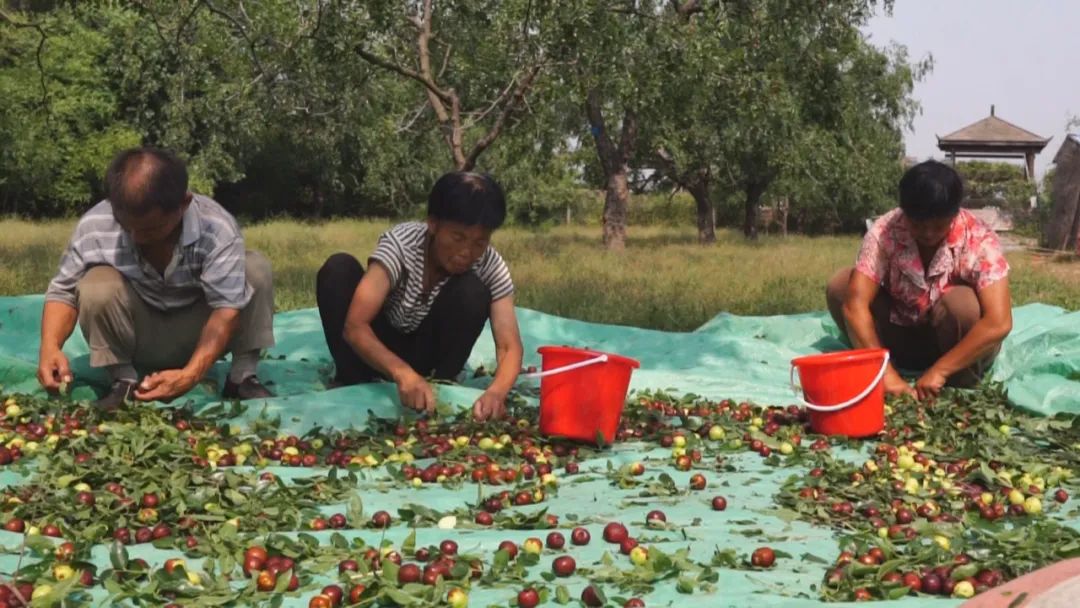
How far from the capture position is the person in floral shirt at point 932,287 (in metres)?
5.01

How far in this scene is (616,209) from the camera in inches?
802

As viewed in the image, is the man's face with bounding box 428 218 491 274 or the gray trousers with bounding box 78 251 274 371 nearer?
the man's face with bounding box 428 218 491 274

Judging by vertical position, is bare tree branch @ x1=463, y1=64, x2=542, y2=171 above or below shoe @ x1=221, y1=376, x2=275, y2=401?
above

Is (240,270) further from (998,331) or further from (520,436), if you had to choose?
(998,331)

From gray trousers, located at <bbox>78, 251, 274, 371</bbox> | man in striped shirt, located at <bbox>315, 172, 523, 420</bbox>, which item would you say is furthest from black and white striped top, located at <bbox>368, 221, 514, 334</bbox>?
gray trousers, located at <bbox>78, 251, 274, 371</bbox>

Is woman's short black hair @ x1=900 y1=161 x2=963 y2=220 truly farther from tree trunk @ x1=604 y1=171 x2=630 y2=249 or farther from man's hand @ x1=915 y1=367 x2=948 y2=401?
tree trunk @ x1=604 y1=171 x2=630 y2=249

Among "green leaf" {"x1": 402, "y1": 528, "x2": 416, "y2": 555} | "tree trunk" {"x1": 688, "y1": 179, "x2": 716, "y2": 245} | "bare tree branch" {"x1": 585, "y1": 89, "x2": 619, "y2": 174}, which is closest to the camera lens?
"green leaf" {"x1": 402, "y1": 528, "x2": 416, "y2": 555}

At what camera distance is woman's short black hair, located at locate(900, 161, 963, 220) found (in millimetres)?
4914

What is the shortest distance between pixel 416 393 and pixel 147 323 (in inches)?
51.9

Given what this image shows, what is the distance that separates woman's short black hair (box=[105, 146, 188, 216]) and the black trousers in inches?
32.6

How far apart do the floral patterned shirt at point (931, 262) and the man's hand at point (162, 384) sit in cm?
320

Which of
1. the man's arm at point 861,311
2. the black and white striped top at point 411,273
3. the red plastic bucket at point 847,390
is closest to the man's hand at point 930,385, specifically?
the man's arm at point 861,311

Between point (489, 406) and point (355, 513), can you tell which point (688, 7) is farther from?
point (355, 513)

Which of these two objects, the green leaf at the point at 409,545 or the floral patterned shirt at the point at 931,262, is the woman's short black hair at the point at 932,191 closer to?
the floral patterned shirt at the point at 931,262
